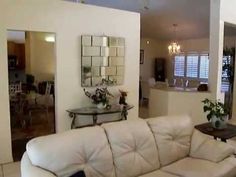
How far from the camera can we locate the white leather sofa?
2.18 metres

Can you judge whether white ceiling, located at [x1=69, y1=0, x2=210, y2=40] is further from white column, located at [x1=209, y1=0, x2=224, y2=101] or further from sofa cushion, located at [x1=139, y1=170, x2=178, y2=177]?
sofa cushion, located at [x1=139, y1=170, x2=178, y2=177]

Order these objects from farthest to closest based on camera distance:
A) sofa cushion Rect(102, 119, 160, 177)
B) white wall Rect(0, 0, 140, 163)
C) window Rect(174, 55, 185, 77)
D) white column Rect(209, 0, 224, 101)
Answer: window Rect(174, 55, 185, 77)
white column Rect(209, 0, 224, 101)
white wall Rect(0, 0, 140, 163)
sofa cushion Rect(102, 119, 160, 177)

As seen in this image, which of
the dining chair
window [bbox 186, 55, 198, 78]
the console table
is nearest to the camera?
the console table

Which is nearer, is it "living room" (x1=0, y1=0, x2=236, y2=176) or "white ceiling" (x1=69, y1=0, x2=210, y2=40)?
"living room" (x1=0, y1=0, x2=236, y2=176)

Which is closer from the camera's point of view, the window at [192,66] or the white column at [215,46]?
the white column at [215,46]

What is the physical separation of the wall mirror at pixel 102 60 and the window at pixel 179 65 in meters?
6.52

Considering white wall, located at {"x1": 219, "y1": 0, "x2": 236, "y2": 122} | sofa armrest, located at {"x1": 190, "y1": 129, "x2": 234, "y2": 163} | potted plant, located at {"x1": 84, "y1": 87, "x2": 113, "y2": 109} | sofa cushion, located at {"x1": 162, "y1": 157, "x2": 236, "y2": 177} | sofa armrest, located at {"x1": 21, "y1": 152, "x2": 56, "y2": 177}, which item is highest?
white wall, located at {"x1": 219, "y1": 0, "x2": 236, "y2": 122}

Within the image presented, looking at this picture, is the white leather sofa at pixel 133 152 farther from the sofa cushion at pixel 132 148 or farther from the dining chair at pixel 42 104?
the dining chair at pixel 42 104

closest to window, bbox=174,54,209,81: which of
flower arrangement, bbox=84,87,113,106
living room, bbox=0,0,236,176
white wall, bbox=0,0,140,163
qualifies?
living room, bbox=0,0,236,176

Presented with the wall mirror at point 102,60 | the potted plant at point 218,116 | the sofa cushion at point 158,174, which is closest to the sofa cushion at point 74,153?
the sofa cushion at point 158,174

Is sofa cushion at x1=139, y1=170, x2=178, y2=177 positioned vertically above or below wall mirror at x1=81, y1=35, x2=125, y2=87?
below

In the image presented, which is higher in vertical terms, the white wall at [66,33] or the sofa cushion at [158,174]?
the white wall at [66,33]

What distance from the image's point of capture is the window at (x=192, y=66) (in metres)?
10.6

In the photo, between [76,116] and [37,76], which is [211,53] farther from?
[37,76]
